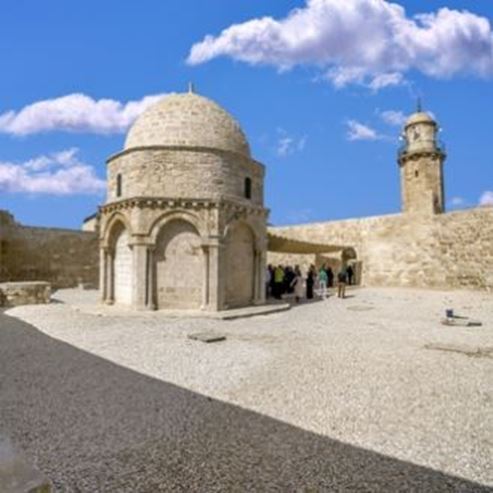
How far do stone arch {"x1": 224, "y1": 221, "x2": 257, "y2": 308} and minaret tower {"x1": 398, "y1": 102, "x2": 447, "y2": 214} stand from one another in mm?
17874

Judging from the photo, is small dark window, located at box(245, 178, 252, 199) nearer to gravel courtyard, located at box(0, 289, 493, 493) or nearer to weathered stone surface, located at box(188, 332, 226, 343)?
gravel courtyard, located at box(0, 289, 493, 493)

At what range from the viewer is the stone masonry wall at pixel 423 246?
2184 cm

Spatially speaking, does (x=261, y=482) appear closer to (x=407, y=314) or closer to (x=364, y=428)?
(x=364, y=428)

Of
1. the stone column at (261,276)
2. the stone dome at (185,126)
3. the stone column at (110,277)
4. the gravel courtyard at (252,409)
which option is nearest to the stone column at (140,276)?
the stone column at (110,277)

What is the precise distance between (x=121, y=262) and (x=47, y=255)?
41.9ft

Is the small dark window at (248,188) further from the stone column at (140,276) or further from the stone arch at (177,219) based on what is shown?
the stone column at (140,276)

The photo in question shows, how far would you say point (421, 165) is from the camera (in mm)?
30125

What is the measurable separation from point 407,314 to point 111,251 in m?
10.8

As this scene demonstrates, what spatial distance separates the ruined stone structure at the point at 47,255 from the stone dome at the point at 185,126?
12349 millimetres

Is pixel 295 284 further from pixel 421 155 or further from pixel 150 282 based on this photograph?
pixel 421 155

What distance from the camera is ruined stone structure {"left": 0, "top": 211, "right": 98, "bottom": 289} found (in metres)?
24.2

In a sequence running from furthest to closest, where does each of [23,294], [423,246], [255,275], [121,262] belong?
[423,246] → [23,294] → [255,275] → [121,262]

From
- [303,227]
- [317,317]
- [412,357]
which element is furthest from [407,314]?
[303,227]

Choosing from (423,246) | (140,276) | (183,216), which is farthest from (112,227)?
(423,246)
